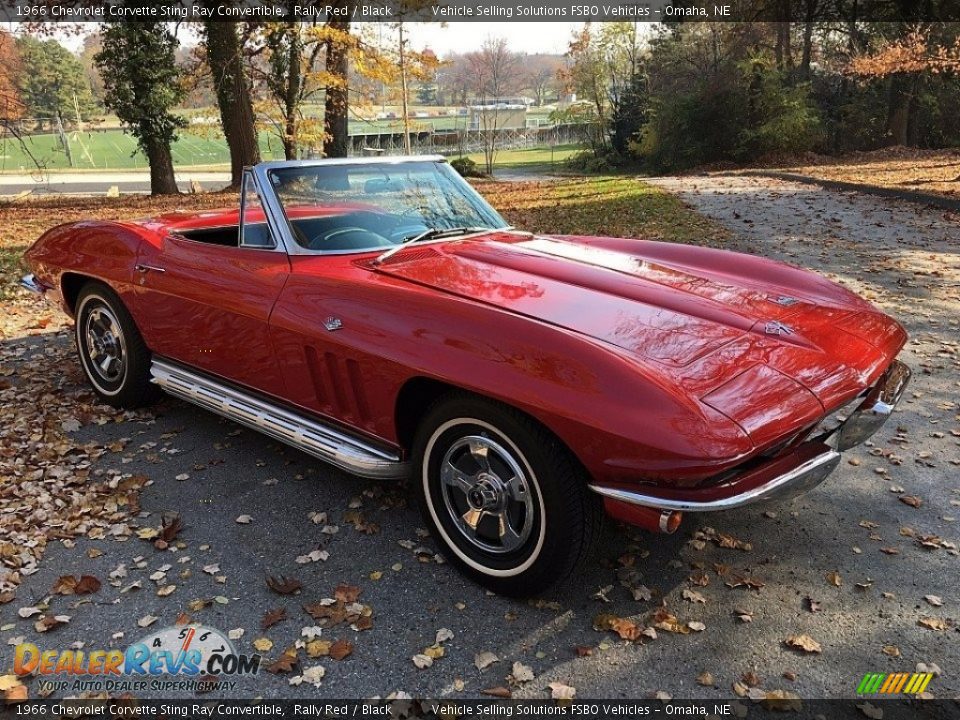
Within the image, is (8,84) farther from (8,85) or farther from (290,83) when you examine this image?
(290,83)

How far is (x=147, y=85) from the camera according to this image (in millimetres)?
17781

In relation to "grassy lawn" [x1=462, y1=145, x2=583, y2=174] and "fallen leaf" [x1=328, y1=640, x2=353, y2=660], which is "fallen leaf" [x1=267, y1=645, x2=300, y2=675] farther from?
"grassy lawn" [x1=462, y1=145, x2=583, y2=174]

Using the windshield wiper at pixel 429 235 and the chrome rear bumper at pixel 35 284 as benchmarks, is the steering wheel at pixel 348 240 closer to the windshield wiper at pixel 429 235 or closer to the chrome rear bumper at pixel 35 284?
the windshield wiper at pixel 429 235

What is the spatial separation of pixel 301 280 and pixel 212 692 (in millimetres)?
1730

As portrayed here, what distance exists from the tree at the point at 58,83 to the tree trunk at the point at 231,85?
13.9m

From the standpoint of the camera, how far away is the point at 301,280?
327 centimetres

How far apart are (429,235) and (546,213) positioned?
10797mm

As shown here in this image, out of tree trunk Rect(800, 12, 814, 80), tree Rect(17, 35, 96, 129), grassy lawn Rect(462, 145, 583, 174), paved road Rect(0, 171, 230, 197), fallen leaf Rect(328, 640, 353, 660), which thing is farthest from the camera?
grassy lawn Rect(462, 145, 583, 174)

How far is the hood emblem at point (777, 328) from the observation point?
2.81 metres

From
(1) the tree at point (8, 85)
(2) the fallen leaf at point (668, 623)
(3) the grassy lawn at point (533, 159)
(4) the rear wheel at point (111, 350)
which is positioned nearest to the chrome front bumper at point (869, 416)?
(2) the fallen leaf at point (668, 623)

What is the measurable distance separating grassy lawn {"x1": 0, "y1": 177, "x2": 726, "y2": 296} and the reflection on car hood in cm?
667

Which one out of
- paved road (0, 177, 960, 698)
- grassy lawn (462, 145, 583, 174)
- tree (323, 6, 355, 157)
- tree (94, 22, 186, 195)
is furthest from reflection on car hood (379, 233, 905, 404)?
grassy lawn (462, 145, 583, 174)

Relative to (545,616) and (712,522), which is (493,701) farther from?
(712,522)

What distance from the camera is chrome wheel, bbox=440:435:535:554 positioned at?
2605 mm
